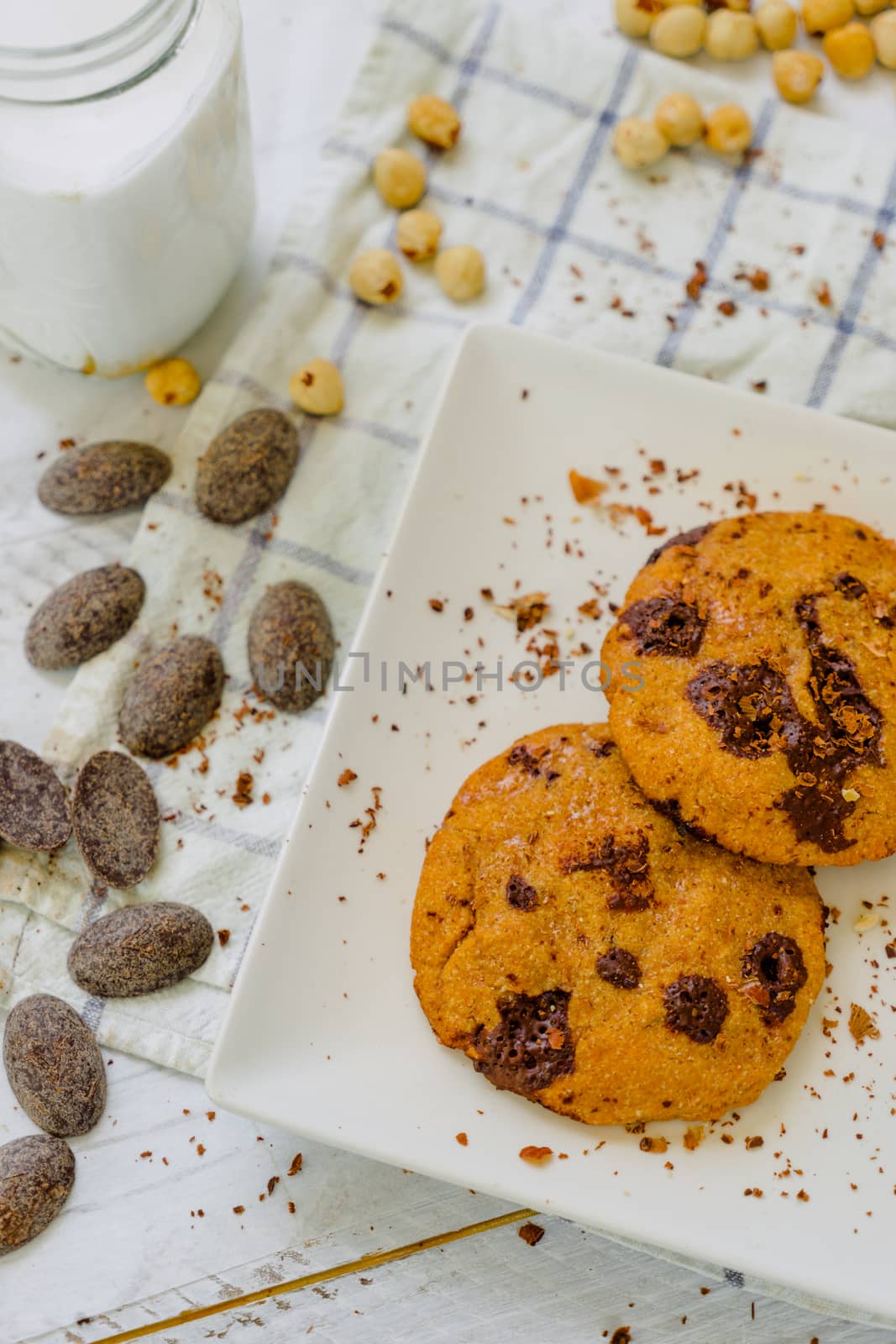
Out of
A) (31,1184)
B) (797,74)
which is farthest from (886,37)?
(31,1184)

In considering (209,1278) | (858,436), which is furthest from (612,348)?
(209,1278)

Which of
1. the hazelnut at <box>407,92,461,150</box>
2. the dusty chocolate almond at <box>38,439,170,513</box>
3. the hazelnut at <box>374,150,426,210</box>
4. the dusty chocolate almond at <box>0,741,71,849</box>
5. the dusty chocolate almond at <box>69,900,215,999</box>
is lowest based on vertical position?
the dusty chocolate almond at <box>69,900,215,999</box>

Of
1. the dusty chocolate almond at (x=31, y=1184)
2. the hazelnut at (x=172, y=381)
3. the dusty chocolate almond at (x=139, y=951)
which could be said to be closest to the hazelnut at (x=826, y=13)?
the hazelnut at (x=172, y=381)

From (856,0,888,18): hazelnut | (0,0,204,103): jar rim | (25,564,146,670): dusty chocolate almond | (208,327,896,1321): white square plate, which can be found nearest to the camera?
(0,0,204,103): jar rim

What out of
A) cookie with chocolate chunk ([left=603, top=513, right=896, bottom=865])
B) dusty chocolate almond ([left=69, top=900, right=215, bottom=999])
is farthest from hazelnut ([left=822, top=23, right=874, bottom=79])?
dusty chocolate almond ([left=69, top=900, right=215, bottom=999])

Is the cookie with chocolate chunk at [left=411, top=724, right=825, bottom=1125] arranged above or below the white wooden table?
above

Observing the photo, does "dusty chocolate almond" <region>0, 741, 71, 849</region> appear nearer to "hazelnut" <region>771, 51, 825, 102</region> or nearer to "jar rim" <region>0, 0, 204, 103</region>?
"jar rim" <region>0, 0, 204, 103</region>

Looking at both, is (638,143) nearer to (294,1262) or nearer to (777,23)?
(777,23)
